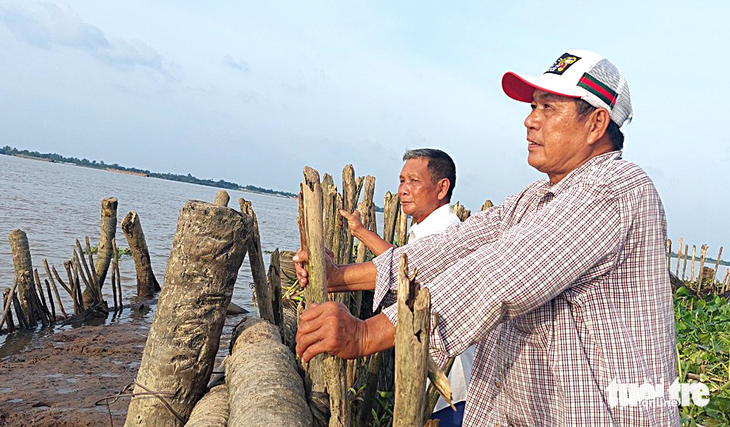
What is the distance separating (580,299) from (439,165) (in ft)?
7.80

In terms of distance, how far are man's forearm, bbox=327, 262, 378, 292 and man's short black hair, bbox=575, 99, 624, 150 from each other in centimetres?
99

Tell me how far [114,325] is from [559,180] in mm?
9508

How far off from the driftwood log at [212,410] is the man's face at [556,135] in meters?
1.99

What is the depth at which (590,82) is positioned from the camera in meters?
1.73

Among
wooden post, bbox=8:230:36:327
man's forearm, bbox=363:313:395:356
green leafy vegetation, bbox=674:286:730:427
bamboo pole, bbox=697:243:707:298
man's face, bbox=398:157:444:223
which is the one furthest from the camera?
bamboo pole, bbox=697:243:707:298

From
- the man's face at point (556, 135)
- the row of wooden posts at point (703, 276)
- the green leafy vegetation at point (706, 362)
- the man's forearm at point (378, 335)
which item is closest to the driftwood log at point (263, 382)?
the man's forearm at point (378, 335)

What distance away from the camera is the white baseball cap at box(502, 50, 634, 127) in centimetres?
173

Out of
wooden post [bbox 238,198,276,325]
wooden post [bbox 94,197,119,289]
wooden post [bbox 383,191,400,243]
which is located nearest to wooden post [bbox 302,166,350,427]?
wooden post [bbox 238,198,276,325]

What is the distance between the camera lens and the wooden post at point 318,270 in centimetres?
218

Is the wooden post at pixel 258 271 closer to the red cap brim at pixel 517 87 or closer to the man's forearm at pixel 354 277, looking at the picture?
the man's forearm at pixel 354 277

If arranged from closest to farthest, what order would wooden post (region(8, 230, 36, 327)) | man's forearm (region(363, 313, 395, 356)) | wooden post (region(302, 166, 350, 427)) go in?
1. man's forearm (region(363, 313, 395, 356))
2. wooden post (region(302, 166, 350, 427))
3. wooden post (region(8, 230, 36, 327))

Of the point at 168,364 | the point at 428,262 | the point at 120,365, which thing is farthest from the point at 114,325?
the point at 428,262

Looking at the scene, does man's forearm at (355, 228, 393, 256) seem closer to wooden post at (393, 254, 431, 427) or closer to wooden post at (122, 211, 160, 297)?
wooden post at (393, 254, 431, 427)

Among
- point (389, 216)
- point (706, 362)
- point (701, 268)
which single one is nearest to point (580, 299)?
point (389, 216)
